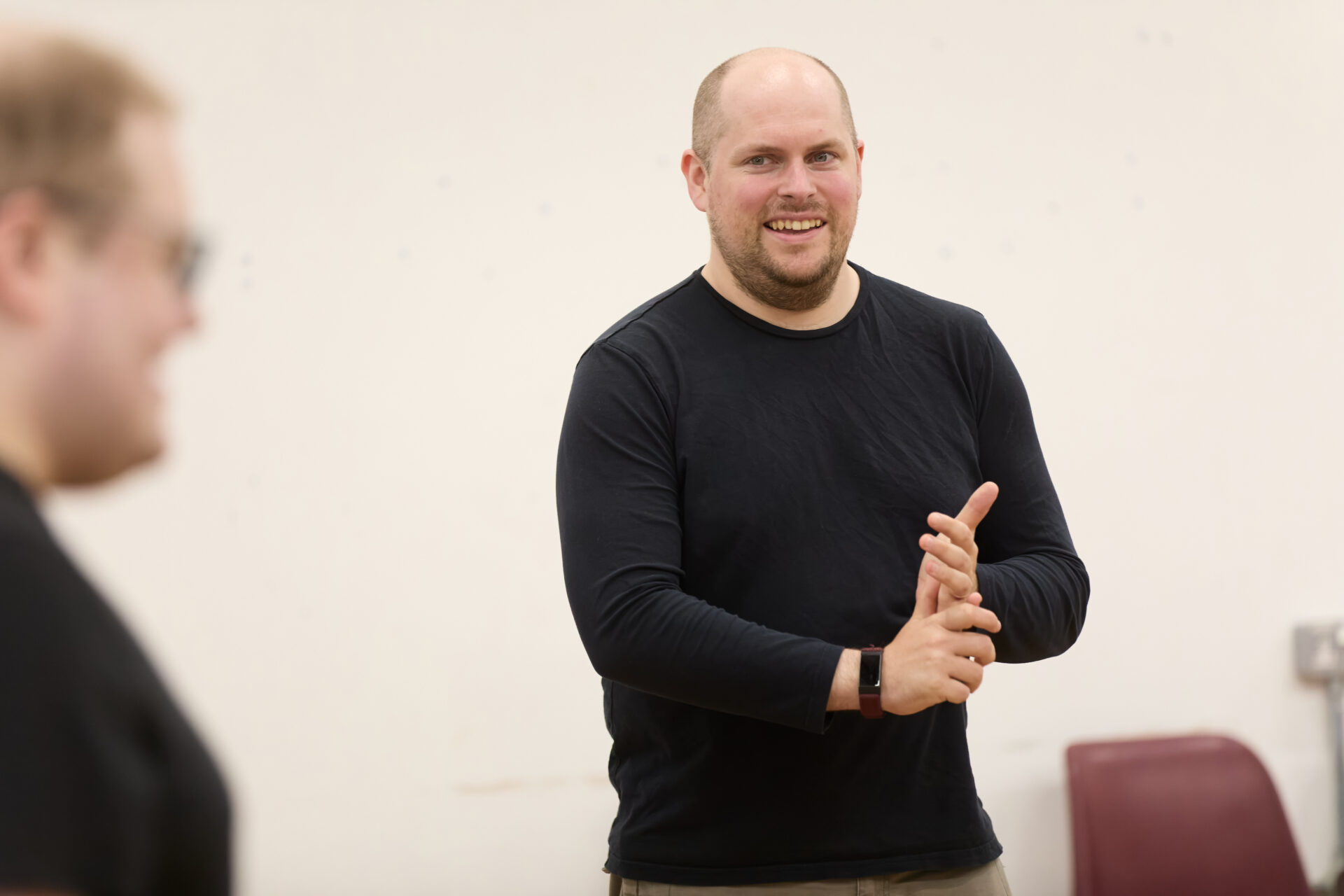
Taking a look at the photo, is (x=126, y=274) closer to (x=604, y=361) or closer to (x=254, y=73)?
(x=604, y=361)

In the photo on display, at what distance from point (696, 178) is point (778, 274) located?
0.21 meters

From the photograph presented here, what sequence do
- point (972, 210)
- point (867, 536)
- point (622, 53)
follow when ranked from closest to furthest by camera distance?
point (867, 536)
point (622, 53)
point (972, 210)

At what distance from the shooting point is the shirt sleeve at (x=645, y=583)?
124 cm

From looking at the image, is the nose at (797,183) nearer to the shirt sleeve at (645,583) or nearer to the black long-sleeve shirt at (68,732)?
the shirt sleeve at (645,583)

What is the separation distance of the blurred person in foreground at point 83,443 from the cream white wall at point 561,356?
6.45 ft

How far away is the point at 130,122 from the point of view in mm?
547

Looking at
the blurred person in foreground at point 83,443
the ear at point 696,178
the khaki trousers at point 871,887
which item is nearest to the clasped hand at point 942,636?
the khaki trousers at point 871,887

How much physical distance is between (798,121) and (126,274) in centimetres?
108

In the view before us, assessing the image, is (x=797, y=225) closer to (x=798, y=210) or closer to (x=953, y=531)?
(x=798, y=210)

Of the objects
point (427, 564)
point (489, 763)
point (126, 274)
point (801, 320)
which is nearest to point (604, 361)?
point (801, 320)

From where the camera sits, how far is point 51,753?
471 mm

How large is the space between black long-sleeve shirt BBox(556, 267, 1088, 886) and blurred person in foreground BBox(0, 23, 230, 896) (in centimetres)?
77

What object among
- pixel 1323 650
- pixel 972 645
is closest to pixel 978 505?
pixel 972 645

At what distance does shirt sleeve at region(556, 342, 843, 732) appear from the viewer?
4.06 feet
